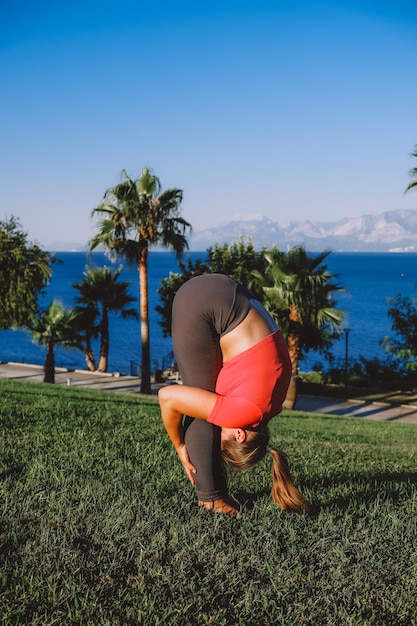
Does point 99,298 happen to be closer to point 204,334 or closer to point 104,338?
point 104,338

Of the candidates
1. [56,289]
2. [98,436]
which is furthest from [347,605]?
[56,289]

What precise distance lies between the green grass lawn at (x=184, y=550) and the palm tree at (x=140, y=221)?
64.8ft

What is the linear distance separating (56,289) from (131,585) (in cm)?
17643

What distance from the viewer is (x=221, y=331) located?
3031 millimetres

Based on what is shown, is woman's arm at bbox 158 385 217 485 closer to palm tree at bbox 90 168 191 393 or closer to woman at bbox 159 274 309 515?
woman at bbox 159 274 309 515

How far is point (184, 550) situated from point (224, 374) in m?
0.86

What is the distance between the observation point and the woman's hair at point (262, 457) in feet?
10.2

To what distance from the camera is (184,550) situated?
9.09ft

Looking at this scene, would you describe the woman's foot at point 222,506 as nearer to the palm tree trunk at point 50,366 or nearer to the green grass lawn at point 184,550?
the green grass lawn at point 184,550

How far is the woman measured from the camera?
291 cm

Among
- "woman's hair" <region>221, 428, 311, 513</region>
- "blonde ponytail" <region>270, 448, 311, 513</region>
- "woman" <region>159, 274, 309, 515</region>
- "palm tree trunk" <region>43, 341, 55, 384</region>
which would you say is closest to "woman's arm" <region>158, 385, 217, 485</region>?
"woman" <region>159, 274, 309, 515</region>

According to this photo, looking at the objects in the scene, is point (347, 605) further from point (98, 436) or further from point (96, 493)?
point (98, 436)

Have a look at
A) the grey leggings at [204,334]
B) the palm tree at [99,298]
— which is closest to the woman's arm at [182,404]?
the grey leggings at [204,334]

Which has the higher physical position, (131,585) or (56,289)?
(131,585)
